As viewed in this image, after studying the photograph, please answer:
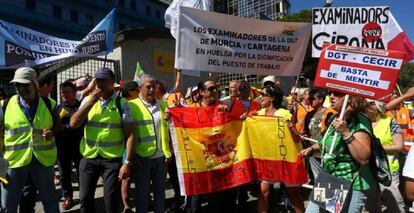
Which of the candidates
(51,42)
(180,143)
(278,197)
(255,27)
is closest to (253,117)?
(180,143)

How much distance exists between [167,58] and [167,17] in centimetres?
521

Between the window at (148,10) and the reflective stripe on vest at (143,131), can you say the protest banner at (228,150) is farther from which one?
the window at (148,10)

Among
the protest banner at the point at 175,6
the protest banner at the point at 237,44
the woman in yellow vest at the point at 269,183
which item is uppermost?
the protest banner at the point at 175,6

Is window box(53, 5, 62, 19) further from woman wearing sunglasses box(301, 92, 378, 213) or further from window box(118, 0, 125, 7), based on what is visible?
woman wearing sunglasses box(301, 92, 378, 213)

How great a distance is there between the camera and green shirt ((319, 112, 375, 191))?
3.36 meters

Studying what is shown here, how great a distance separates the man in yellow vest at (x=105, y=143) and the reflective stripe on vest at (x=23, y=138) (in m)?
0.35

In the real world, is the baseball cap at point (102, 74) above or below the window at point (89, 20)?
below

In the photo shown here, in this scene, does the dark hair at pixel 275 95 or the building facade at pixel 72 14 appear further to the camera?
the building facade at pixel 72 14

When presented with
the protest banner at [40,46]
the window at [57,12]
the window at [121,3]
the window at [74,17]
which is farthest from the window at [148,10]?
the protest banner at [40,46]

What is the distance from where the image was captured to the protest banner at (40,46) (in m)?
6.71

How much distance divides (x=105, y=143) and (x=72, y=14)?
4652 centimetres

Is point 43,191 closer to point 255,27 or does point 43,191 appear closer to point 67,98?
point 67,98

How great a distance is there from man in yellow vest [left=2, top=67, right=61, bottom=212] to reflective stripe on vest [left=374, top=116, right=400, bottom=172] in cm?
380

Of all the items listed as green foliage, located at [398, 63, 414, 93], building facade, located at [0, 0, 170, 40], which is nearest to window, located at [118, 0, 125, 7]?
building facade, located at [0, 0, 170, 40]
